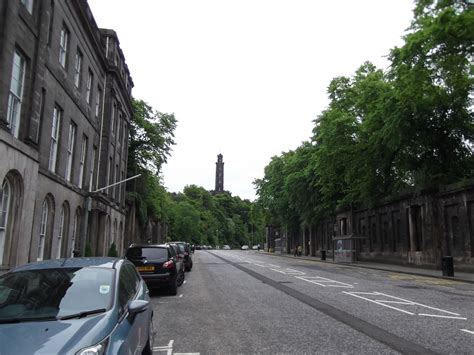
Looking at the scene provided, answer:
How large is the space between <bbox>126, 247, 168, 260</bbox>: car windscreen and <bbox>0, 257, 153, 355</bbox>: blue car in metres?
9.30

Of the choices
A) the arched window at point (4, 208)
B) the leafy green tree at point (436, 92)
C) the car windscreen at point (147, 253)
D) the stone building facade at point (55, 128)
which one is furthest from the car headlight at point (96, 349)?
the leafy green tree at point (436, 92)

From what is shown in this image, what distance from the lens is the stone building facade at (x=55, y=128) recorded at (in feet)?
50.5

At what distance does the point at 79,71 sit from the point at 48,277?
74.0 ft

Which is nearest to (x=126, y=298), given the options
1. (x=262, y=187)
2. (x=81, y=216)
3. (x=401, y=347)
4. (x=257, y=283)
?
(x=401, y=347)

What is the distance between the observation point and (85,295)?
4.67m

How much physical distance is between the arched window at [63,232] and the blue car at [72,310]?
18353 mm

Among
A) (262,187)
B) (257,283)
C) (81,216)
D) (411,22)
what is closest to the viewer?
(257,283)

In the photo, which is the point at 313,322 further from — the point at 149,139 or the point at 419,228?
the point at 149,139

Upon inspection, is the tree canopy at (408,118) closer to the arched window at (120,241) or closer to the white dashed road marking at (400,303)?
the white dashed road marking at (400,303)

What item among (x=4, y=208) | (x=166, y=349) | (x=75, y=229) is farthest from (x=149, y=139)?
(x=166, y=349)

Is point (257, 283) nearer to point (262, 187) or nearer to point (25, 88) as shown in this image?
point (25, 88)

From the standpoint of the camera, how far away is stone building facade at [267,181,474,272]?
2805 cm

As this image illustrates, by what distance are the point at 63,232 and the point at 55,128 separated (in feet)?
17.7

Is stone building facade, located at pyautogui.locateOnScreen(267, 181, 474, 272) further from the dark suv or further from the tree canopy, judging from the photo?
the dark suv
